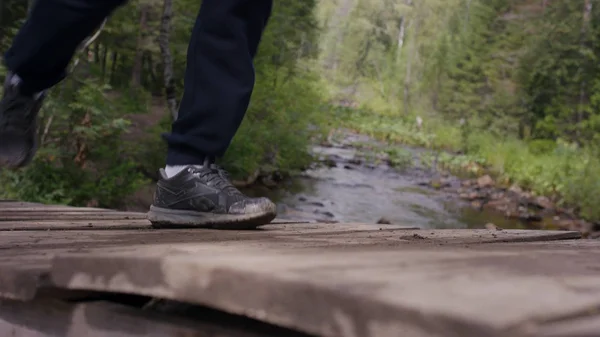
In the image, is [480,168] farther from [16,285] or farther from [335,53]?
[335,53]

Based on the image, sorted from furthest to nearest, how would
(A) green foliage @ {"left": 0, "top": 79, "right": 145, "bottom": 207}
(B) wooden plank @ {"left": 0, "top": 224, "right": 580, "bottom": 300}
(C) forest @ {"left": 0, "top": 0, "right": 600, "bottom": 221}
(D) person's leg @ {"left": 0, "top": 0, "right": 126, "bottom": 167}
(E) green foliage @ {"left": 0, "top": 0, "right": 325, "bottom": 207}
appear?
(C) forest @ {"left": 0, "top": 0, "right": 600, "bottom": 221} < (E) green foliage @ {"left": 0, "top": 0, "right": 325, "bottom": 207} < (A) green foliage @ {"left": 0, "top": 79, "right": 145, "bottom": 207} < (D) person's leg @ {"left": 0, "top": 0, "right": 126, "bottom": 167} < (B) wooden plank @ {"left": 0, "top": 224, "right": 580, "bottom": 300}

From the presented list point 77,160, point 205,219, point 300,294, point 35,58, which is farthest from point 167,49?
point 300,294

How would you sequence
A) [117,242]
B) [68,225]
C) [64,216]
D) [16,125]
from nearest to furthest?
[117,242]
[68,225]
[16,125]
[64,216]

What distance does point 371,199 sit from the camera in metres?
10.2

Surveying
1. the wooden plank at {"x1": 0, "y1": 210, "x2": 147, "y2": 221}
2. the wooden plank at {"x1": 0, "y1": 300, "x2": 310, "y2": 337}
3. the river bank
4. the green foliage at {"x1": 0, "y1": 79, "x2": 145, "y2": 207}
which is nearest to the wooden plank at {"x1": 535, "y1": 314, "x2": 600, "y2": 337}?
the wooden plank at {"x1": 0, "y1": 300, "x2": 310, "y2": 337}

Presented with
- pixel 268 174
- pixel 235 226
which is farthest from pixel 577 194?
pixel 235 226

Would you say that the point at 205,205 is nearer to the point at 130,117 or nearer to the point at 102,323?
the point at 102,323

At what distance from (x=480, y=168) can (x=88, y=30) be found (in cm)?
1569

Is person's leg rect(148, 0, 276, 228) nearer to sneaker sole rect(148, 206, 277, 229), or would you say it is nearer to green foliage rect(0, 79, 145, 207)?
sneaker sole rect(148, 206, 277, 229)

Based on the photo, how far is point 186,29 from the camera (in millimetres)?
9797

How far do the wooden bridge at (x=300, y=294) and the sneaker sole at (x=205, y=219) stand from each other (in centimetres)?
68

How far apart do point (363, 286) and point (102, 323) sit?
380 mm

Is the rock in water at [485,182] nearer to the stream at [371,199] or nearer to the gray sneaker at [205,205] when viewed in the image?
the stream at [371,199]

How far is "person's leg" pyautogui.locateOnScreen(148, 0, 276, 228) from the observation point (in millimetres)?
1716
